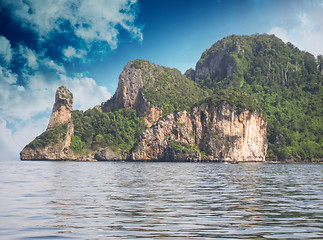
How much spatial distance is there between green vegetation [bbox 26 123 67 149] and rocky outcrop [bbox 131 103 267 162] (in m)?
55.7

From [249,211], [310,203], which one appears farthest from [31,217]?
[310,203]

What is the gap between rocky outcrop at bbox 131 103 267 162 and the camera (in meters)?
152

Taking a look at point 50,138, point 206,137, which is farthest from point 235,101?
point 50,138

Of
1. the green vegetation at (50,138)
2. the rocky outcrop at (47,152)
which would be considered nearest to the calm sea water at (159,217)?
the rocky outcrop at (47,152)

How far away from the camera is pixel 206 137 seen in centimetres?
15712

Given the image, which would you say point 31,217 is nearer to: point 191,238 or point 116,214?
point 116,214

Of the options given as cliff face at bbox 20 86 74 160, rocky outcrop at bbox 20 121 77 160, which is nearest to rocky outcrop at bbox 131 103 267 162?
rocky outcrop at bbox 20 121 77 160

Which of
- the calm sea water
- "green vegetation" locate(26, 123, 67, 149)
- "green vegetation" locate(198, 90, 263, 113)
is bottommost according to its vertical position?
the calm sea water

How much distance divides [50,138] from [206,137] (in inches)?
3401

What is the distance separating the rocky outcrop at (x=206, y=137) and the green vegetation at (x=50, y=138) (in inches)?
2192

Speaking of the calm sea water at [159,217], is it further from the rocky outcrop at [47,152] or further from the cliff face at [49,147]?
the cliff face at [49,147]

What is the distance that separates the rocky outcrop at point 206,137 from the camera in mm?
151500

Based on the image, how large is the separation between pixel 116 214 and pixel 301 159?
167m

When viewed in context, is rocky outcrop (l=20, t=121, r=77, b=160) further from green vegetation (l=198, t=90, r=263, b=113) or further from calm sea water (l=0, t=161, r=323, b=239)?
calm sea water (l=0, t=161, r=323, b=239)
